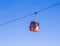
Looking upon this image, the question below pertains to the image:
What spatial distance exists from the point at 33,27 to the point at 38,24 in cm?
48

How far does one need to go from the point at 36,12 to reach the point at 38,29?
1.55 m

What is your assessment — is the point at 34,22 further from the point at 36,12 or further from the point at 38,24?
the point at 36,12

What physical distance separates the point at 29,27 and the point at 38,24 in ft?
2.51

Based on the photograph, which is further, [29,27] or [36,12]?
[29,27]

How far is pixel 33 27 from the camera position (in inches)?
722

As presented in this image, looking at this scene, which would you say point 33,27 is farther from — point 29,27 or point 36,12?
point 36,12

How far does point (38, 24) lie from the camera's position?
18.4 meters

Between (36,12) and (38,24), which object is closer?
(36,12)

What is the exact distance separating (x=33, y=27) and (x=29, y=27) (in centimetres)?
34

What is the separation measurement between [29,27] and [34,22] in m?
0.59

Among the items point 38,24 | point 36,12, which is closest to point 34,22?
point 38,24

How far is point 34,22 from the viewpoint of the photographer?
1862cm

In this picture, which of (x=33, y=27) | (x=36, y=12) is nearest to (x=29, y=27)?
(x=33, y=27)

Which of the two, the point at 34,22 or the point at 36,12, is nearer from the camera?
the point at 36,12
